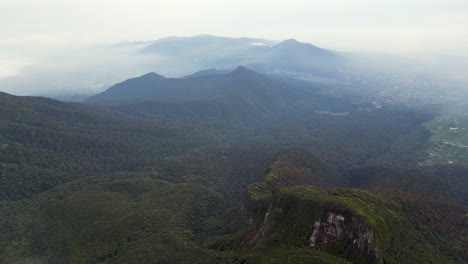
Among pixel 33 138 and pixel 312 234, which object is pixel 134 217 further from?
pixel 33 138

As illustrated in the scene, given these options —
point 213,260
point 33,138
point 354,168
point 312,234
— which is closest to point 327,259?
point 312,234

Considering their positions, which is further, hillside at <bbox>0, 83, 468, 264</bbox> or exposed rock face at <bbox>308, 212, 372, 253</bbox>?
hillside at <bbox>0, 83, 468, 264</bbox>

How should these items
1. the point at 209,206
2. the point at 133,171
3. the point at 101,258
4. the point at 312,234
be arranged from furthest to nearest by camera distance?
the point at 133,171, the point at 209,206, the point at 101,258, the point at 312,234

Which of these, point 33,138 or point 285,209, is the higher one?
point 33,138

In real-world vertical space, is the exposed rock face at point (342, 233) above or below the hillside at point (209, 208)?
above

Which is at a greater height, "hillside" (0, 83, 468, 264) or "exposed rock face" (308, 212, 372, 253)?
"exposed rock face" (308, 212, 372, 253)

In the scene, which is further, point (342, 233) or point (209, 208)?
point (209, 208)

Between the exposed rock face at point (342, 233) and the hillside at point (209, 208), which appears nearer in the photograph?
the exposed rock face at point (342, 233)

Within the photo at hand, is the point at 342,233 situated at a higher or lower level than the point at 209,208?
higher
